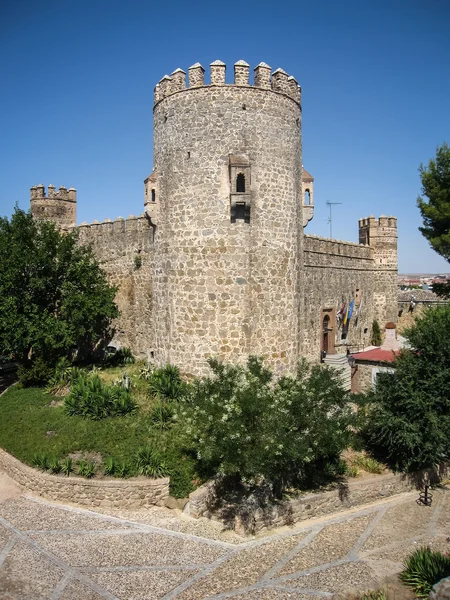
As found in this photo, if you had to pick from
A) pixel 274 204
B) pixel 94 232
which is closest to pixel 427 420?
pixel 274 204

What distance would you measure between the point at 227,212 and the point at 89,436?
8.08m

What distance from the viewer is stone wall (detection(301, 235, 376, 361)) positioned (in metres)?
21.5

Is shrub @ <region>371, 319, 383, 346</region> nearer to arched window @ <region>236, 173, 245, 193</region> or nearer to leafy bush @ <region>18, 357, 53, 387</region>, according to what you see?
arched window @ <region>236, 173, 245, 193</region>

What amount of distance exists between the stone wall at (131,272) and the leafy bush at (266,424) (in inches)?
329

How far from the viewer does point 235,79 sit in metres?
16.0

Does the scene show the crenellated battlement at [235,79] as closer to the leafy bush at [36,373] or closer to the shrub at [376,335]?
the leafy bush at [36,373]

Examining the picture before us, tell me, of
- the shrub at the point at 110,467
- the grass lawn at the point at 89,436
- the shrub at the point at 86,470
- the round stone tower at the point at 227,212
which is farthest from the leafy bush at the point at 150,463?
the round stone tower at the point at 227,212

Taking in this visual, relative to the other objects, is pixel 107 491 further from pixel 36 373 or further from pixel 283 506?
pixel 36 373

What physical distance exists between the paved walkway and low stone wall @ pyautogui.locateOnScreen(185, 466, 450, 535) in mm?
265

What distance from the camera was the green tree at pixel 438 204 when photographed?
82.6ft

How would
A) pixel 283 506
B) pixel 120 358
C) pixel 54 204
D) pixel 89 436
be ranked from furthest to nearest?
pixel 54 204, pixel 120 358, pixel 89 436, pixel 283 506

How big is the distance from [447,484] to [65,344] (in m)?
14.0

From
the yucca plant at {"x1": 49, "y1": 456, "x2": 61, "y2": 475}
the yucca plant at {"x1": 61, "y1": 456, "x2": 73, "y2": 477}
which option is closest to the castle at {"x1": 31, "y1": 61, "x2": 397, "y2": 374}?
the yucca plant at {"x1": 61, "y1": 456, "x2": 73, "y2": 477}

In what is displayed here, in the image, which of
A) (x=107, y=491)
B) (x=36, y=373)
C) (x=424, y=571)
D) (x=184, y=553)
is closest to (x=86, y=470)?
(x=107, y=491)
